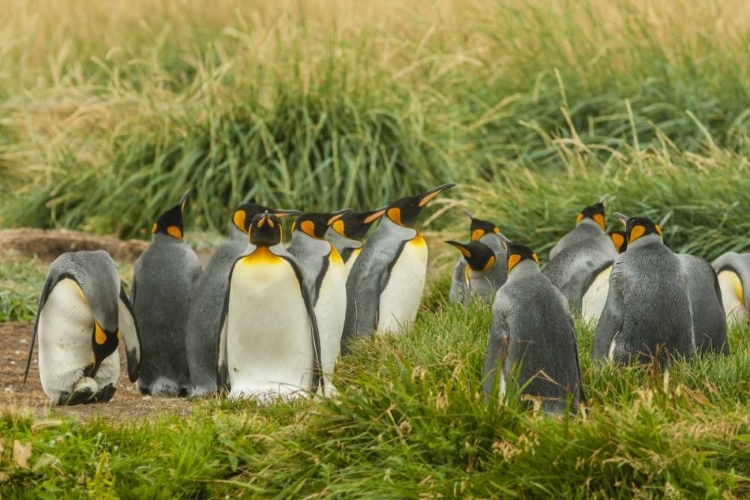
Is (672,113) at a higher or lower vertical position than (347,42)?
lower

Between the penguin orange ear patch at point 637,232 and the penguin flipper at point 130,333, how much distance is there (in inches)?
97.5

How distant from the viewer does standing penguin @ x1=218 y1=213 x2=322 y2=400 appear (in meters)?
5.56

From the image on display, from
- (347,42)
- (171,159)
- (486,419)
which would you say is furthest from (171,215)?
(347,42)

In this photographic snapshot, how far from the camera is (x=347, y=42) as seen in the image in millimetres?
11453

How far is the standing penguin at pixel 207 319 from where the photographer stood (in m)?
6.00

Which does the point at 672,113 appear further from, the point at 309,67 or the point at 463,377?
the point at 463,377

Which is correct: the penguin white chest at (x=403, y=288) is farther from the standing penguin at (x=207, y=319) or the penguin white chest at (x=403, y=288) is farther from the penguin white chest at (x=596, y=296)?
the penguin white chest at (x=596, y=296)

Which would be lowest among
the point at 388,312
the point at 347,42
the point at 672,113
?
the point at 388,312

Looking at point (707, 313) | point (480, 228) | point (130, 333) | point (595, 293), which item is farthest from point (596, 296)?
point (130, 333)

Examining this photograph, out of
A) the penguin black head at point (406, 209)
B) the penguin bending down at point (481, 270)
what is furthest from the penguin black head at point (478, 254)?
the penguin black head at point (406, 209)

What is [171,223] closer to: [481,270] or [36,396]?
[36,396]

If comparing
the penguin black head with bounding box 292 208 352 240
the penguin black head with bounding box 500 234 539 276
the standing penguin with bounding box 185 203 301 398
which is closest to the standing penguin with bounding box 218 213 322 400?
the standing penguin with bounding box 185 203 301 398

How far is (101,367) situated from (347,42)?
627cm

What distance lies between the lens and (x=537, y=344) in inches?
181
